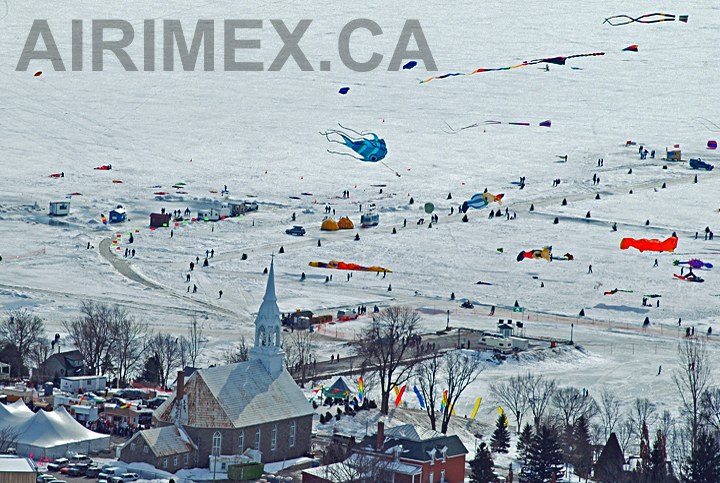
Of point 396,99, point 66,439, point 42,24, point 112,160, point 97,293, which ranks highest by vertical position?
point 42,24

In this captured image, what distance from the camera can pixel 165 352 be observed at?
1852 inches

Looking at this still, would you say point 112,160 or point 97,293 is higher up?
point 112,160

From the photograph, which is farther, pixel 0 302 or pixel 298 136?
pixel 298 136

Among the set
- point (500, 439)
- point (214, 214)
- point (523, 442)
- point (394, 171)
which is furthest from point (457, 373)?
point (394, 171)

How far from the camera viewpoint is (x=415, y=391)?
44094 millimetres

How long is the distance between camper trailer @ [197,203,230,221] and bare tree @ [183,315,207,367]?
1067 inches

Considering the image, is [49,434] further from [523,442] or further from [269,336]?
[523,442]

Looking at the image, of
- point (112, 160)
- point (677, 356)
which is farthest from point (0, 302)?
point (112, 160)

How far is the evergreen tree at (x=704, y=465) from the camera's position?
31500 mm

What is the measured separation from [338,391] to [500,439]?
23.9ft

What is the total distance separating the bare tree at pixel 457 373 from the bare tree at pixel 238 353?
26.1ft

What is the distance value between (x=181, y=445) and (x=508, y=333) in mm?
20775

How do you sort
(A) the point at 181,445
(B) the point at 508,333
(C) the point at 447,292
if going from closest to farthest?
(A) the point at 181,445 < (B) the point at 508,333 < (C) the point at 447,292

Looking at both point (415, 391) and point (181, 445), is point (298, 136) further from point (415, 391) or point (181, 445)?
point (181, 445)
